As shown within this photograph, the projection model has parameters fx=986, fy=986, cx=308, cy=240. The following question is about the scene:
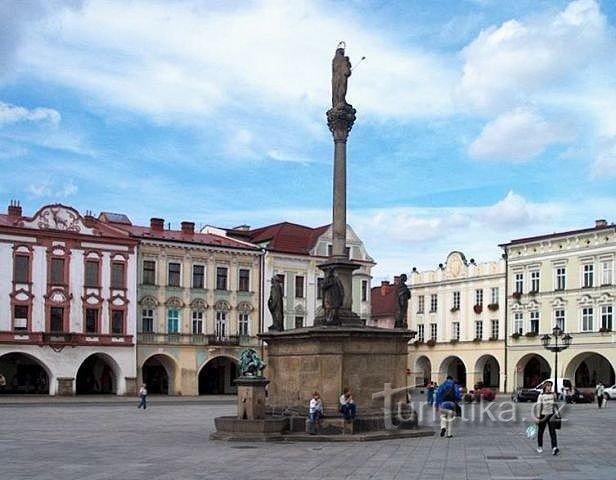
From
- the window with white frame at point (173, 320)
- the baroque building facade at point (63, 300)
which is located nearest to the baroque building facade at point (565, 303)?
the window with white frame at point (173, 320)

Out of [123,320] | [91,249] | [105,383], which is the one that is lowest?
[105,383]

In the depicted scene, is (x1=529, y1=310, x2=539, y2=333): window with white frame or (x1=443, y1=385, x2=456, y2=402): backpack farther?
(x1=529, y1=310, x2=539, y2=333): window with white frame

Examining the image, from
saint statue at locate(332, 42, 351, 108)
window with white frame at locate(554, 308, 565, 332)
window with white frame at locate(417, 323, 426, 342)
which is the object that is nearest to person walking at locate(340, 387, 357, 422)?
saint statue at locate(332, 42, 351, 108)

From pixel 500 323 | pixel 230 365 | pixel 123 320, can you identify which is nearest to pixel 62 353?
pixel 123 320

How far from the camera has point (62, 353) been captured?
61.2 metres

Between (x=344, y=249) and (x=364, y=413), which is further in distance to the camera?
(x=344, y=249)

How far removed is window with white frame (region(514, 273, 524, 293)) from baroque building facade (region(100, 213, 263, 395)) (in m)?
19.0

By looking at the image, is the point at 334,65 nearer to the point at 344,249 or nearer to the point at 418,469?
the point at 344,249

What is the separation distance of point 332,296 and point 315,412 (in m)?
3.24

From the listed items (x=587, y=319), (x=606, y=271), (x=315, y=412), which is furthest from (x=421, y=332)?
(x=315, y=412)

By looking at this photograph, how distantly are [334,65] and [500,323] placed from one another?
159 ft

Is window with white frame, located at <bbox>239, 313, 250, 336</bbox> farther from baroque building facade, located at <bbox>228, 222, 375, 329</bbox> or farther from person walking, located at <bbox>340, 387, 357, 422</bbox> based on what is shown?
person walking, located at <bbox>340, 387, 357, 422</bbox>

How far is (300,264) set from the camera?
7331cm

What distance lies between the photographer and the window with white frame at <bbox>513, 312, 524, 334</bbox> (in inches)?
2867
